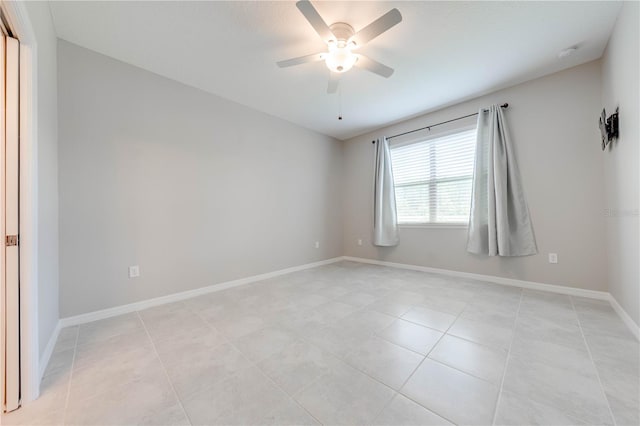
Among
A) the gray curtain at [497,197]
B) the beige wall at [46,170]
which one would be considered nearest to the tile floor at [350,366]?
the beige wall at [46,170]

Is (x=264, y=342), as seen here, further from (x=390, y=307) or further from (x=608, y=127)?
(x=608, y=127)

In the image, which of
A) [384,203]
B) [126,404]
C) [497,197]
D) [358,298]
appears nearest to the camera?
[126,404]

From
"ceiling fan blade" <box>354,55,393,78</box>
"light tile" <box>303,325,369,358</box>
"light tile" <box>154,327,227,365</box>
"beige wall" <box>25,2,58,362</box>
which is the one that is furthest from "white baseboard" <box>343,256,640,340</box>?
"beige wall" <box>25,2,58,362</box>

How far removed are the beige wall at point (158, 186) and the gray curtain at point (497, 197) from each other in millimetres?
2717

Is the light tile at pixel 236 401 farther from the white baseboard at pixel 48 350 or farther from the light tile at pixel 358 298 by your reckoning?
the light tile at pixel 358 298

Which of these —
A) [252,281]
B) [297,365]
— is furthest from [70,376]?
[252,281]

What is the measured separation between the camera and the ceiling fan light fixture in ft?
6.37

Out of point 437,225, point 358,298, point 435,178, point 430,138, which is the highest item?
point 430,138

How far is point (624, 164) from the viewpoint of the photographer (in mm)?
1886

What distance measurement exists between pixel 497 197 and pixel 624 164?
1.06 m

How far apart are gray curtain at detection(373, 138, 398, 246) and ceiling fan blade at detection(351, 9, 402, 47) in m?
2.51

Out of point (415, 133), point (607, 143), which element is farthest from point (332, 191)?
point (607, 143)

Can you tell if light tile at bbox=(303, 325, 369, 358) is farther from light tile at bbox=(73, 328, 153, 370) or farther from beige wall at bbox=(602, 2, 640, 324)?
beige wall at bbox=(602, 2, 640, 324)

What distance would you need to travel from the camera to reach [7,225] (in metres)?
1.16
